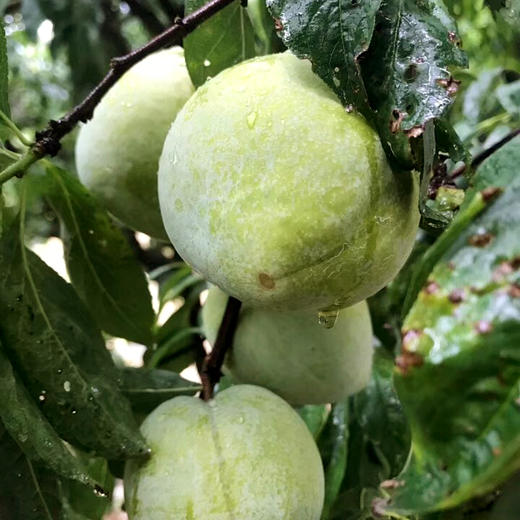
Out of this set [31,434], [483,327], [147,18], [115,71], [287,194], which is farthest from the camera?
[147,18]

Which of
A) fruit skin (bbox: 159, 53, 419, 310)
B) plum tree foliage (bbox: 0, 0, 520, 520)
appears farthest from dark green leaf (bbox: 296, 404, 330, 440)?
fruit skin (bbox: 159, 53, 419, 310)

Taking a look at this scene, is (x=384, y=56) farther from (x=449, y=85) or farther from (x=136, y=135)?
(x=136, y=135)

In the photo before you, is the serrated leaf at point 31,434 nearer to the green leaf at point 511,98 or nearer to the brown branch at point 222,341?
the brown branch at point 222,341

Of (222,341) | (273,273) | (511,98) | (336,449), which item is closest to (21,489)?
(222,341)

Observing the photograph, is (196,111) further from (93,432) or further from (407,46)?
(93,432)

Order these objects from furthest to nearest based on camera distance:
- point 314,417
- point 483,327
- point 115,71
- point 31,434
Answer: point 314,417 < point 115,71 < point 31,434 < point 483,327

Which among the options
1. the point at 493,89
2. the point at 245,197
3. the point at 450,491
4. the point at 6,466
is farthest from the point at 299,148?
the point at 493,89
